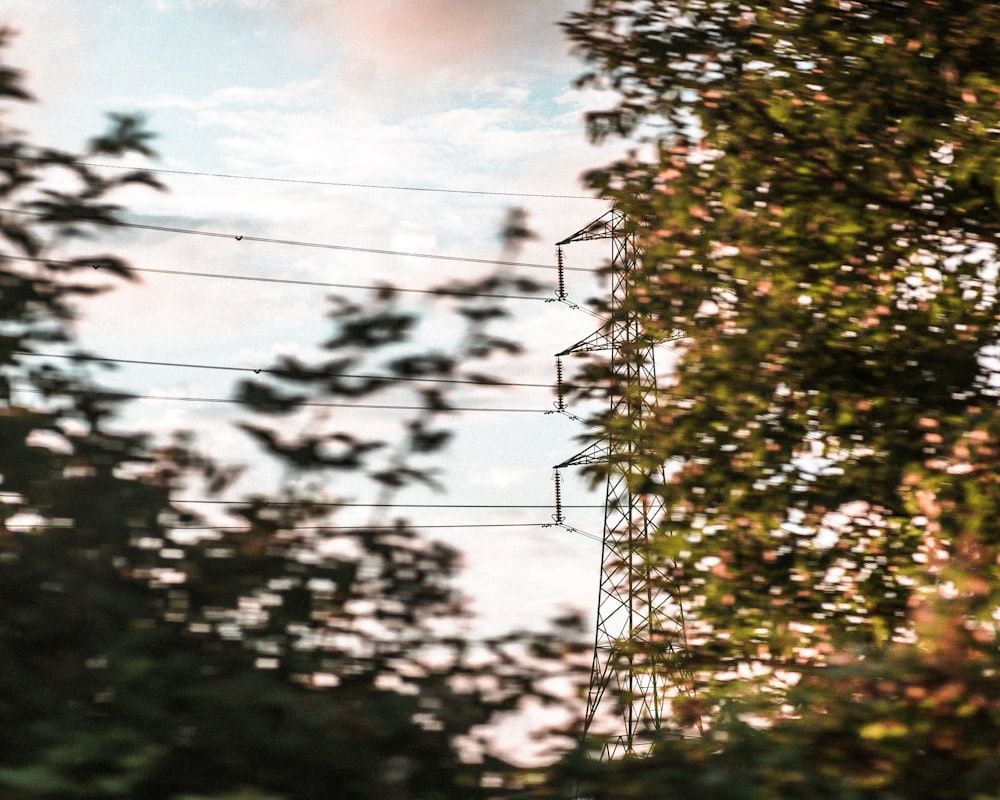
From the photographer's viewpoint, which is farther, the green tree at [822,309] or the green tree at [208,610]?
the green tree at [822,309]

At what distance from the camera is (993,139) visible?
671 centimetres

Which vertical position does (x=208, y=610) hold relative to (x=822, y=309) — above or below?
below

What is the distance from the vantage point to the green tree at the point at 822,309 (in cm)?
663

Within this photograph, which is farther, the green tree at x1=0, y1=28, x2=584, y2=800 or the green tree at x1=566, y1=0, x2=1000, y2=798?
the green tree at x1=566, y1=0, x2=1000, y2=798

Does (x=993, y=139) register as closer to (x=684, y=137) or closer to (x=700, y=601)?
(x=684, y=137)

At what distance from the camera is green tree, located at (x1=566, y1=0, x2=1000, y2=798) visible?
6633mm

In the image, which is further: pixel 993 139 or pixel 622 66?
pixel 622 66

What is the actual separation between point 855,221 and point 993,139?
949mm

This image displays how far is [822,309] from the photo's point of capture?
7109 mm

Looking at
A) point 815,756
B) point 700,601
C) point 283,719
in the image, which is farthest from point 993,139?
point 283,719

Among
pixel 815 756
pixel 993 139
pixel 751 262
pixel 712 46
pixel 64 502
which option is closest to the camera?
pixel 64 502

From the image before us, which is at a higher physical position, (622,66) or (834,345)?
(622,66)

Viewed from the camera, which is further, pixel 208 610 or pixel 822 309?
Answer: pixel 822 309

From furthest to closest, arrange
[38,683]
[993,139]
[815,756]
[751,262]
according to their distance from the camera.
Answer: [751,262], [993,139], [815,756], [38,683]
